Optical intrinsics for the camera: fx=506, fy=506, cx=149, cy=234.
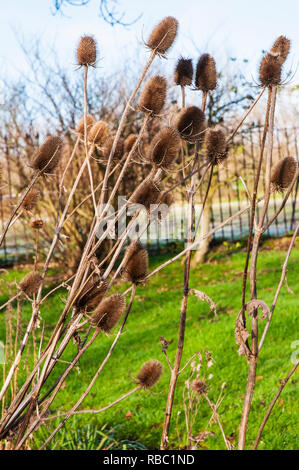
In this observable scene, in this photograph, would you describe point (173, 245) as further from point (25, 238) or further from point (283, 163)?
point (283, 163)

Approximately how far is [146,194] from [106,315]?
305mm

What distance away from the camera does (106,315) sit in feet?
3.69

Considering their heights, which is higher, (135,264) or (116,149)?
(116,149)

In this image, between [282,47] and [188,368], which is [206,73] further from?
[188,368]

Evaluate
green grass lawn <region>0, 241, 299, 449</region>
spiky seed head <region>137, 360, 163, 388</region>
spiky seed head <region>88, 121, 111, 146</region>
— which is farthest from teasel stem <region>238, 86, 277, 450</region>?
green grass lawn <region>0, 241, 299, 449</region>

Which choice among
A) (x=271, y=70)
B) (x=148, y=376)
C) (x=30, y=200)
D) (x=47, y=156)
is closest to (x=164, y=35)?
(x=271, y=70)

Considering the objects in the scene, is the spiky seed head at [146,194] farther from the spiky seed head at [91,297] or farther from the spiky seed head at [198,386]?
the spiky seed head at [198,386]

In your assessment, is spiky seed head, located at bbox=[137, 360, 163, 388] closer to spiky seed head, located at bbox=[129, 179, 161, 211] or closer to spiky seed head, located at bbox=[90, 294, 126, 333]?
spiky seed head, located at bbox=[90, 294, 126, 333]

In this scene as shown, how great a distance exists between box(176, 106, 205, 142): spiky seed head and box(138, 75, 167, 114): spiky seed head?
0.06 meters

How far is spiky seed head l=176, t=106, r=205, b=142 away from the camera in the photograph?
1.34 meters

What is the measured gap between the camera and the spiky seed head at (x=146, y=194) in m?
1.21

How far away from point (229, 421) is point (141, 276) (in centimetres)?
226

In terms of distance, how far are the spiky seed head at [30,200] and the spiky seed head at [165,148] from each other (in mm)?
459
